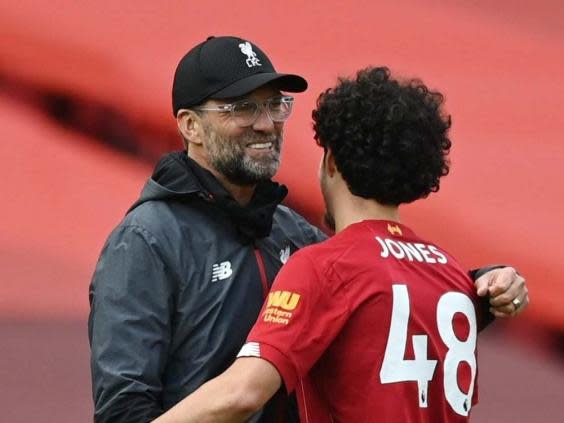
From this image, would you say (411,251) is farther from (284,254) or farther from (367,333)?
(284,254)

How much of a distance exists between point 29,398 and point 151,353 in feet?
4.06

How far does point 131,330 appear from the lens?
2219 mm

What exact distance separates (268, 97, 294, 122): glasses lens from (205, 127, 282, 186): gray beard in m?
0.04

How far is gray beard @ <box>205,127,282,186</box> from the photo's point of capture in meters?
2.38

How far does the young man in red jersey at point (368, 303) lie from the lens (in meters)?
2.00

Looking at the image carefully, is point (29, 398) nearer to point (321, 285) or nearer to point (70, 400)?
point (70, 400)

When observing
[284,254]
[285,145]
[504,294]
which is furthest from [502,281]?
[285,145]

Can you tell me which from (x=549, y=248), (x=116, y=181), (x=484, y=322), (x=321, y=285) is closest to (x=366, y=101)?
(x=321, y=285)

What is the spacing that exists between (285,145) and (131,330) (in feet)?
4.58

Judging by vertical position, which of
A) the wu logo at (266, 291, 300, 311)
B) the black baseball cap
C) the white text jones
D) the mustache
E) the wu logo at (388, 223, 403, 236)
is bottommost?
the wu logo at (266, 291, 300, 311)

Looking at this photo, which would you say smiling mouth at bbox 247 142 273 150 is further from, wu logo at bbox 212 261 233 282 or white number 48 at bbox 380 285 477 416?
white number 48 at bbox 380 285 477 416

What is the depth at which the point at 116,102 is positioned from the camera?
3504mm

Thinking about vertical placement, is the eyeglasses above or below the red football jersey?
above

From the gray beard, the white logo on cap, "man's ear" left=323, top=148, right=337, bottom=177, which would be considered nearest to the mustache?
the gray beard
